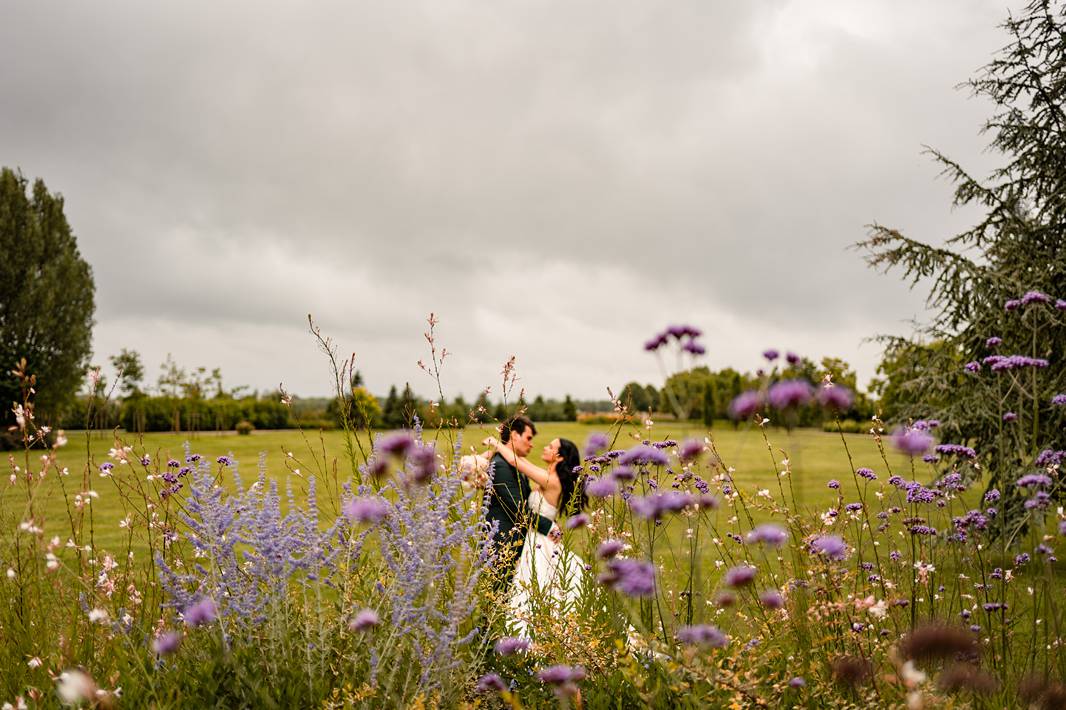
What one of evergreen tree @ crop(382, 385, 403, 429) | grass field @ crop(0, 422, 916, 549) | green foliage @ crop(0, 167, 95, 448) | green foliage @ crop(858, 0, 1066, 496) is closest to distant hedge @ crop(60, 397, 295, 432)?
grass field @ crop(0, 422, 916, 549)

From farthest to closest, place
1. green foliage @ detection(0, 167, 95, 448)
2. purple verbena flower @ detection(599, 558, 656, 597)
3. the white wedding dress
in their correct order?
green foliage @ detection(0, 167, 95, 448)
the white wedding dress
purple verbena flower @ detection(599, 558, 656, 597)

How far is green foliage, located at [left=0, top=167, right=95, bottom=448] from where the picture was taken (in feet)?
93.5

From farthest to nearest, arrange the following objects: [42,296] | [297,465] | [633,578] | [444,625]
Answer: [42,296] < [297,465] < [444,625] < [633,578]

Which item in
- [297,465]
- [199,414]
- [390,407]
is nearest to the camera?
[297,465]

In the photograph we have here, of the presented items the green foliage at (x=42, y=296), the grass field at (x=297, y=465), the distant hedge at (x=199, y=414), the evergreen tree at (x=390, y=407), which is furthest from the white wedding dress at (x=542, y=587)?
the evergreen tree at (x=390, y=407)

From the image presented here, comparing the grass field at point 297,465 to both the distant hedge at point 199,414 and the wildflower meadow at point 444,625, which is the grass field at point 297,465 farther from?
the distant hedge at point 199,414

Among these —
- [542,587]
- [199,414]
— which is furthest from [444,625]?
[199,414]

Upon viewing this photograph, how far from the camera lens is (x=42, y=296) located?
28766 millimetres

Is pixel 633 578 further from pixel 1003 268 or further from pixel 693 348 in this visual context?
pixel 1003 268

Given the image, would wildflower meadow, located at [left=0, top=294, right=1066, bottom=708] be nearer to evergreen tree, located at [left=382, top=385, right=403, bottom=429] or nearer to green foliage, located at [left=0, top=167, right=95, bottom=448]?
green foliage, located at [left=0, top=167, right=95, bottom=448]

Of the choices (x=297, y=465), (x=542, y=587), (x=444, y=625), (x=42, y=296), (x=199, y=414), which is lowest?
(x=542, y=587)

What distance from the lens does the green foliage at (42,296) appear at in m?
28.5

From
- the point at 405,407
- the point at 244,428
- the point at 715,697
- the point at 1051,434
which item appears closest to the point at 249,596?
the point at 405,407

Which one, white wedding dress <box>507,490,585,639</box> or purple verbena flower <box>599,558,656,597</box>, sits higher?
purple verbena flower <box>599,558,656,597</box>
